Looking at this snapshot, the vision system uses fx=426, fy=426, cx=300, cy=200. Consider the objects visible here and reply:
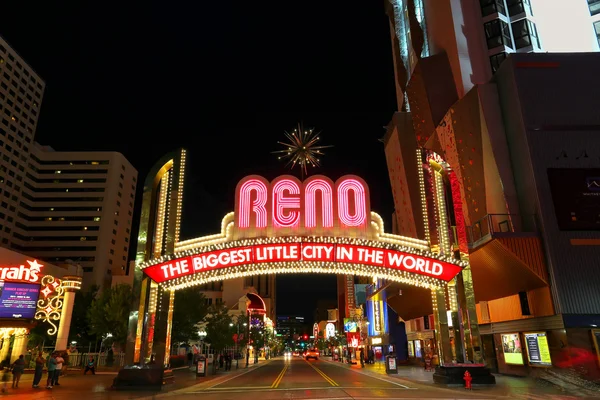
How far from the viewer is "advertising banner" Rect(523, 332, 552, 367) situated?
22656mm

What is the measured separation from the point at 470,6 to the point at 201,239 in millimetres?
34312

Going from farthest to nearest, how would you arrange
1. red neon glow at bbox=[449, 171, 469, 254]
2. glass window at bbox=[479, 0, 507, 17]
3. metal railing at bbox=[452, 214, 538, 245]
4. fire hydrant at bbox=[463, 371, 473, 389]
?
glass window at bbox=[479, 0, 507, 17] < metal railing at bbox=[452, 214, 538, 245] < red neon glow at bbox=[449, 171, 469, 254] < fire hydrant at bbox=[463, 371, 473, 389]

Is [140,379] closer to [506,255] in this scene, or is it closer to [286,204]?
[286,204]

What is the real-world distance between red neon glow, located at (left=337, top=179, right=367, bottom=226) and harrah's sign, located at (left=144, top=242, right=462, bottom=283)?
1557 mm

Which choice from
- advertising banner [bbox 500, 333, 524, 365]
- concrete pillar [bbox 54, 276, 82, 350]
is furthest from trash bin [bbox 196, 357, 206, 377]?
advertising banner [bbox 500, 333, 524, 365]

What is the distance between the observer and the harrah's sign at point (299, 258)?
18.8m

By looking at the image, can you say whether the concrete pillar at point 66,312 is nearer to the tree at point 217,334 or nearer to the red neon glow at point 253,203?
the red neon glow at point 253,203

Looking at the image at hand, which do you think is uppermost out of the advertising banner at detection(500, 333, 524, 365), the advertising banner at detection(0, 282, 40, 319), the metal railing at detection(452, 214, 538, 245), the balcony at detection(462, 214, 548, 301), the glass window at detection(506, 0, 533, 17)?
the glass window at detection(506, 0, 533, 17)

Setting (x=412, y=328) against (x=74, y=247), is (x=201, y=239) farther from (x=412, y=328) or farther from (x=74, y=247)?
(x=74, y=247)

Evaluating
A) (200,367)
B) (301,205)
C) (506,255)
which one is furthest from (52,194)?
(506,255)

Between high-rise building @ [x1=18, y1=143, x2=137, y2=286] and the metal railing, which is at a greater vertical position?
high-rise building @ [x1=18, y1=143, x2=137, y2=286]

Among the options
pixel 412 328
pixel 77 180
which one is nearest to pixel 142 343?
pixel 412 328

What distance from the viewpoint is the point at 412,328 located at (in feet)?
Result: 153

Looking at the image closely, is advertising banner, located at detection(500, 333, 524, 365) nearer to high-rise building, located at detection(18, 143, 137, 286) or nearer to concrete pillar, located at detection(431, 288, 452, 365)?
concrete pillar, located at detection(431, 288, 452, 365)
